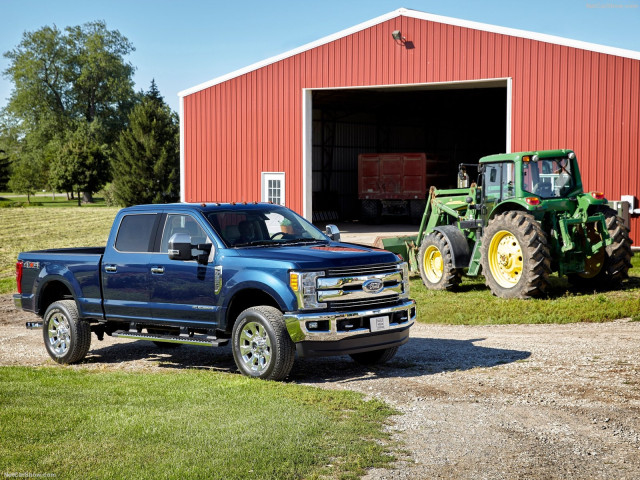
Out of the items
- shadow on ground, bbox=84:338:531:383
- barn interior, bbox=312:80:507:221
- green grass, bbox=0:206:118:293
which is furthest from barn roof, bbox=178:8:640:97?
shadow on ground, bbox=84:338:531:383

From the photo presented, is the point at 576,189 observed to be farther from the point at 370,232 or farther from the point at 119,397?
the point at 370,232

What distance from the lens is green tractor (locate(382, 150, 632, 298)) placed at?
15195 millimetres

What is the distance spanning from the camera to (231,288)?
934 cm

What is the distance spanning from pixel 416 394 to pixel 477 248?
8.49 m

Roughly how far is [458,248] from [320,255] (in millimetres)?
8213

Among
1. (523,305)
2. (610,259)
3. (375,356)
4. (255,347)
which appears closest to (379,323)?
(375,356)

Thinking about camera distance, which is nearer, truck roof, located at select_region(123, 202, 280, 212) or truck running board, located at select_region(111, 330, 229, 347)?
truck running board, located at select_region(111, 330, 229, 347)

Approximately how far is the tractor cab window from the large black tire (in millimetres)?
23244

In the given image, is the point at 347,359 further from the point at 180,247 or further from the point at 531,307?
the point at 531,307

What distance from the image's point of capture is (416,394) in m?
8.50

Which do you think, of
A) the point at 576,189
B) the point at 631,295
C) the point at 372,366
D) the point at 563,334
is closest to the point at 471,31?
the point at 576,189

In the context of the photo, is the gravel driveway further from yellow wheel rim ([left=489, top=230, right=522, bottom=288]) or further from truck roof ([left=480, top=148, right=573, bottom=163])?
truck roof ([left=480, top=148, right=573, bottom=163])

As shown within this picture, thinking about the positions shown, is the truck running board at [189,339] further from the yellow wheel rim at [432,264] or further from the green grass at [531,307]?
the yellow wheel rim at [432,264]

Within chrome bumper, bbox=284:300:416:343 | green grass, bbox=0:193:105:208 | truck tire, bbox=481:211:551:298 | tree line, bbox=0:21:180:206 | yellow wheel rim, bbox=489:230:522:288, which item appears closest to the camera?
chrome bumper, bbox=284:300:416:343
